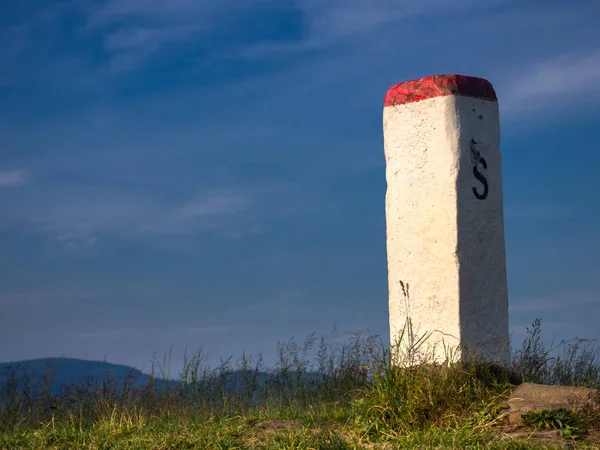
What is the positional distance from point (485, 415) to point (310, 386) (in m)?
3.28

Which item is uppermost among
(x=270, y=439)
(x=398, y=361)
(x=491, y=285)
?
(x=491, y=285)

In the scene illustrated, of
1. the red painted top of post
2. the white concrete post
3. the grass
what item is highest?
Result: the red painted top of post

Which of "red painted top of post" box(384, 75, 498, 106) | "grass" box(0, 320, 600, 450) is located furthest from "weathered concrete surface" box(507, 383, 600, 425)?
"red painted top of post" box(384, 75, 498, 106)

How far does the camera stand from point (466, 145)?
7598mm

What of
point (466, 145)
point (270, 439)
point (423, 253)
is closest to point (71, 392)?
Answer: point (270, 439)

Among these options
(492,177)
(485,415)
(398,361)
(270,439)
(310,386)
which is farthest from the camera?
(310,386)

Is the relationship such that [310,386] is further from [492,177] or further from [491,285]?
[492,177]

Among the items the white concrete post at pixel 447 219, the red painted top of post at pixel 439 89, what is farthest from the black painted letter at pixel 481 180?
the red painted top of post at pixel 439 89

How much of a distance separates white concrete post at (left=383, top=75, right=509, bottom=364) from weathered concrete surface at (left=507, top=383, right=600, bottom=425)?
2.09ft

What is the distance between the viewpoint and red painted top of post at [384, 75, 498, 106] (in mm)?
7625

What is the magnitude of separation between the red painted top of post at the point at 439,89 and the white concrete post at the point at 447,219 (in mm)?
11

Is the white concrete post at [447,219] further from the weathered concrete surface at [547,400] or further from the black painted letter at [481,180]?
the weathered concrete surface at [547,400]

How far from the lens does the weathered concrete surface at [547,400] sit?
669 centimetres

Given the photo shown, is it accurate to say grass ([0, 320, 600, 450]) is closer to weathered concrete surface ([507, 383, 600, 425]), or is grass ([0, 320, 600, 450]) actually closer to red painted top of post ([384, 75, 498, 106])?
weathered concrete surface ([507, 383, 600, 425])
